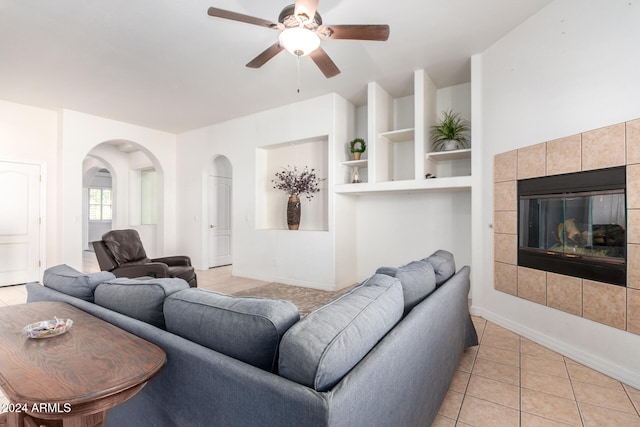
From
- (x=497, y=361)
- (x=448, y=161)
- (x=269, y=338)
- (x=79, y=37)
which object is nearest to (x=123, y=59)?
(x=79, y=37)

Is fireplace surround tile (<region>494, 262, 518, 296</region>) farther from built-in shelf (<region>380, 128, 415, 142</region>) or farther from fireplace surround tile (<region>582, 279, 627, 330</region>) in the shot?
built-in shelf (<region>380, 128, 415, 142</region>)

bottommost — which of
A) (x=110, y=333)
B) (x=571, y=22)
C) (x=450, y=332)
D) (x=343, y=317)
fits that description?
(x=450, y=332)

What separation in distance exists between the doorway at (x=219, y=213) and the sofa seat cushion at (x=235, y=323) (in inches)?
211

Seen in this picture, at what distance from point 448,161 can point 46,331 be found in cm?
430

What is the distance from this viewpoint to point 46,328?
3.91 feet

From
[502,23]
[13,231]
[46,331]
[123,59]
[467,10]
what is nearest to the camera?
[46,331]

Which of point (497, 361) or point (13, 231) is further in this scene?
point (13, 231)

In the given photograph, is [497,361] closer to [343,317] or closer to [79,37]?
[343,317]

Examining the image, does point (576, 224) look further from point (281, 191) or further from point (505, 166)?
point (281, 191)

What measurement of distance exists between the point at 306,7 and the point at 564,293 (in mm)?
2910

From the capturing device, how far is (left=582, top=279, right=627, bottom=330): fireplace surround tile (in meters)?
2.19

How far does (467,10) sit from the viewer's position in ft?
8.91

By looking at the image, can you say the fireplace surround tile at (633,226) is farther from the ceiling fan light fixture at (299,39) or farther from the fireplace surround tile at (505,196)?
the ceiling fan light fixture at (299,39)

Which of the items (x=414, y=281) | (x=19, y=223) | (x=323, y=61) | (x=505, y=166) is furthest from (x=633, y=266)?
(x=19, y=223)
